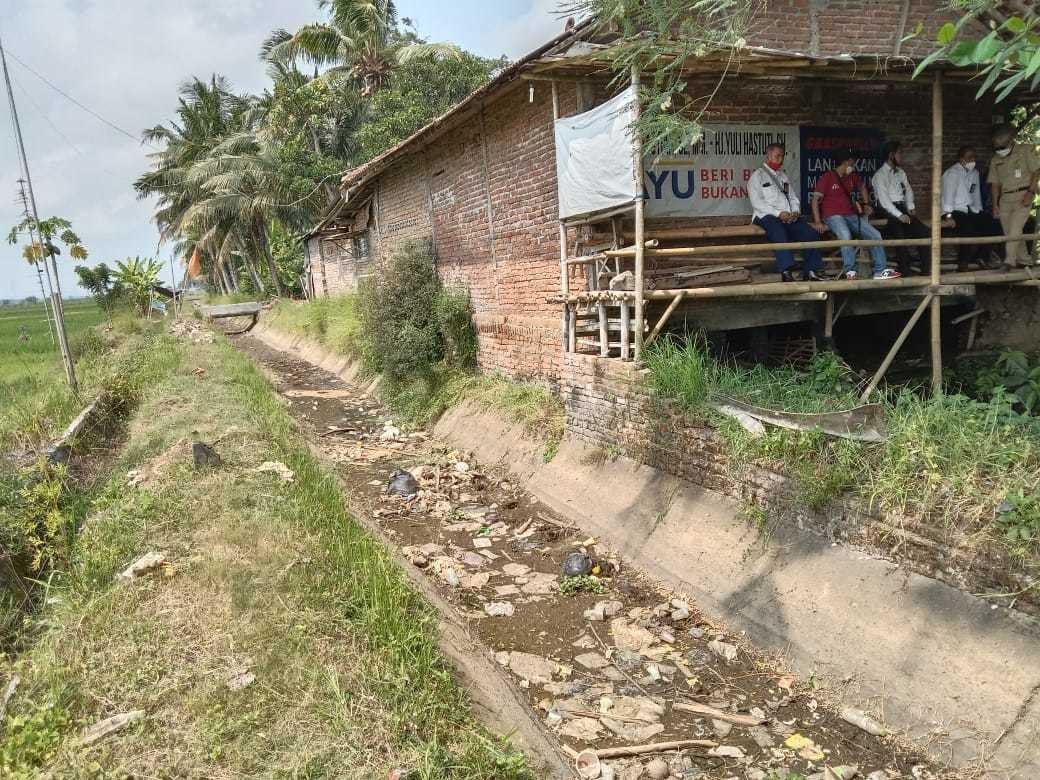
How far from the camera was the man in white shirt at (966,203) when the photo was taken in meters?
8.34

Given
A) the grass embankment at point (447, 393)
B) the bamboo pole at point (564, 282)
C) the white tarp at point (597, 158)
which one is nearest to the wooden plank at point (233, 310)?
the grass embankment at point (447, 393)

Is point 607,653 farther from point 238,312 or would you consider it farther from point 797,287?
point 238,312

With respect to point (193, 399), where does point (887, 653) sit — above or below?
below

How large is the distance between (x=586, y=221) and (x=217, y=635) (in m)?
5.56

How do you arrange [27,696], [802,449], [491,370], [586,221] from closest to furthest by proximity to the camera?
[27,696]
[802,449]
[586,221]
[491,370]

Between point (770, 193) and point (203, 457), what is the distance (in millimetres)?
6439

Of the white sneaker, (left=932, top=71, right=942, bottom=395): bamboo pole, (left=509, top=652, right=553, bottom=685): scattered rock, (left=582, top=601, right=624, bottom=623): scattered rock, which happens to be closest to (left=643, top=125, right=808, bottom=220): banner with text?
the white sneaker

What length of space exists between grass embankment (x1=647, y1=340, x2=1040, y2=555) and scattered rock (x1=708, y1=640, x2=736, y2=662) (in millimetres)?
1194

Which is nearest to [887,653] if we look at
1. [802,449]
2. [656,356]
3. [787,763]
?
[787,763]

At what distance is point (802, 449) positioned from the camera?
515 cm

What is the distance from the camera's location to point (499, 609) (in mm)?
5926

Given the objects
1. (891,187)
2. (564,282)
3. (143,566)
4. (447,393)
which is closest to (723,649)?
(143,566)

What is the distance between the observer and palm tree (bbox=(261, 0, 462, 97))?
2245cm

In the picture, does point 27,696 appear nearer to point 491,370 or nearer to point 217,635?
point 217,635
